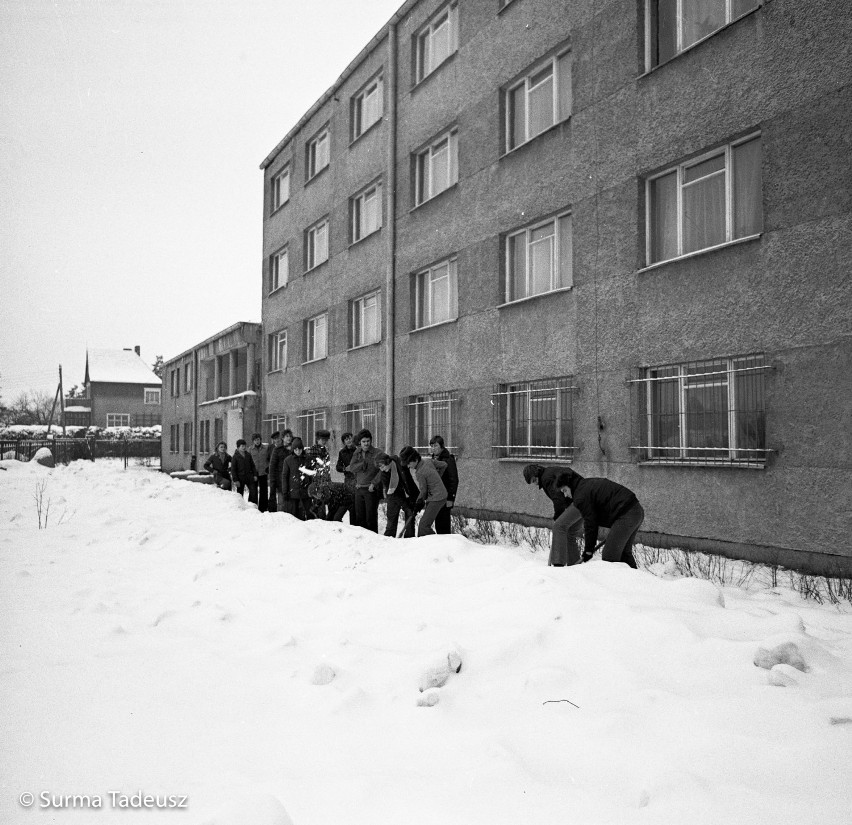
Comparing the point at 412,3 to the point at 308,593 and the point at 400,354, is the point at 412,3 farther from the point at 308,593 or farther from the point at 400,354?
the point at 308,593

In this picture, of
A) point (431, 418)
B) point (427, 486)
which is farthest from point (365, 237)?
point (427, 486)

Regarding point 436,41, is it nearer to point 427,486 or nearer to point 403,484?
point 403,484

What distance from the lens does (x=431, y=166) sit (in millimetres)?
15492

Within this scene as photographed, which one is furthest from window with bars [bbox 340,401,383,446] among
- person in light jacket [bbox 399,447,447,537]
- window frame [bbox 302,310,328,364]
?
person in light jacket [bbox 399,447,447,537]

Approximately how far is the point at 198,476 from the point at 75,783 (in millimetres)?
20338

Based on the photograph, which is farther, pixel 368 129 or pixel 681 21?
pixel 368 129

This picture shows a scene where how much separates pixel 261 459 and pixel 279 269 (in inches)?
449

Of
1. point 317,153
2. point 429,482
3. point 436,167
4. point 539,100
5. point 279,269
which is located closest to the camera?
point 429,482

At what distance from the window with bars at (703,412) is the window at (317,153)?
45.5 ft

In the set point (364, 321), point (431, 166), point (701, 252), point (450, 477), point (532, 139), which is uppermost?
point (431, 166)

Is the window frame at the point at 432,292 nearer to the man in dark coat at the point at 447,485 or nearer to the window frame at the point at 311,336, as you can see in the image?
the man in dark coat at the point at 447,485

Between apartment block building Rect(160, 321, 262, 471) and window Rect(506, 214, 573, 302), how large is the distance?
45.2ft

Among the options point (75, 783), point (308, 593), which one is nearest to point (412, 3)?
point (308, 593)

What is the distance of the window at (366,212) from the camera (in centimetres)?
1754
